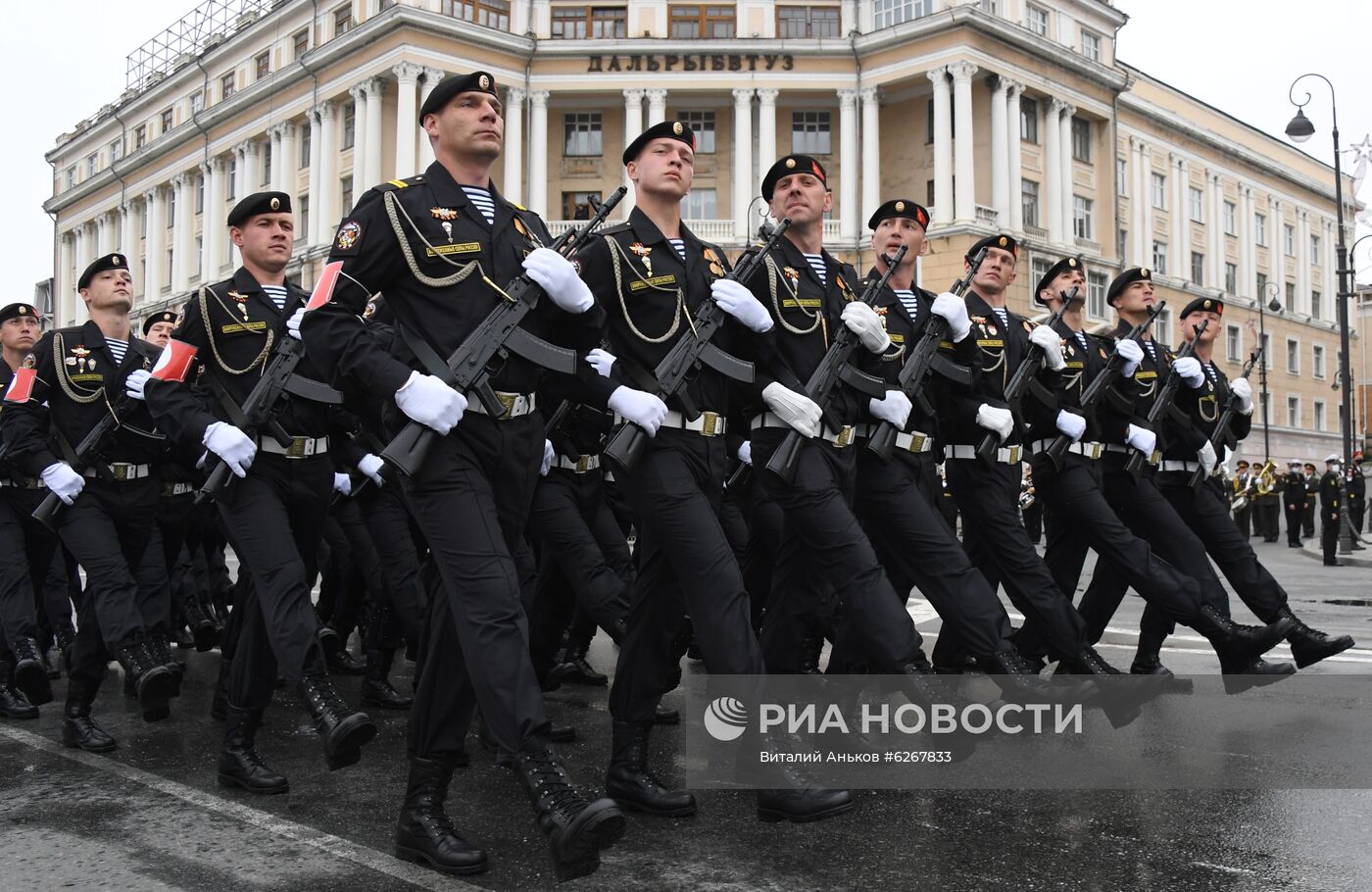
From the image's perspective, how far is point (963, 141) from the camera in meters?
46.2

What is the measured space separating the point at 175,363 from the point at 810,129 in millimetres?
47396

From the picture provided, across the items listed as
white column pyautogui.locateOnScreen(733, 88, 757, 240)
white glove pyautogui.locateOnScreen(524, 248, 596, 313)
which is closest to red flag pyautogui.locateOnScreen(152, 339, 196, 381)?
white glove pyautogui.locateOnScreen(524, 248, 596, 313)

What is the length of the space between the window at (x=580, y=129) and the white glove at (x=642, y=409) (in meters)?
47.8

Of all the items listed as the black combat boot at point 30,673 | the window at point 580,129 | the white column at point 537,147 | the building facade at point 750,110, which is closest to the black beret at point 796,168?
the black combat boot at point 30,673

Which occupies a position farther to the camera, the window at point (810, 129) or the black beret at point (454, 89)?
the window at point (810, 129)

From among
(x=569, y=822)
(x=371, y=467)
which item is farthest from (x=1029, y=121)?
(x=569, y=822)

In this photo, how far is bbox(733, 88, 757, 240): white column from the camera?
47938 mm

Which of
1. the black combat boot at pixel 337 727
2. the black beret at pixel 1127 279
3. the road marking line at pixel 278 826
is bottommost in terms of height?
the road marking line at pixel 278 826

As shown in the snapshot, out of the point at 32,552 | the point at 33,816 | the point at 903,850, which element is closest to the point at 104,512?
the point at 32,552

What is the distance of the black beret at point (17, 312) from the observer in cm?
806

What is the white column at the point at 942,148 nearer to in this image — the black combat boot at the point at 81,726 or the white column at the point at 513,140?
the white column at the point at 513,140

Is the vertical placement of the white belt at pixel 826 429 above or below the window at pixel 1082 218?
below

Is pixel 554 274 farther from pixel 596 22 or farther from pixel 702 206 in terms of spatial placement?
pixel 596 22

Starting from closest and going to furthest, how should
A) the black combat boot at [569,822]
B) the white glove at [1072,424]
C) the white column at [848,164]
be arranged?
the black combat boot at [569,822] → the white glove at [1072,424] → the white column at [848,164]
